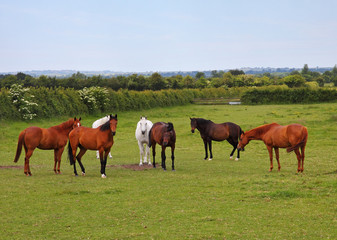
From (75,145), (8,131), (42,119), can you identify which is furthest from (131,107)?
(75,145)

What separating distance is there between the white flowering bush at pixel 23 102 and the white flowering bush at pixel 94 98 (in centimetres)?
623

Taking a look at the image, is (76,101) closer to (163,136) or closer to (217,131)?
(217,131)

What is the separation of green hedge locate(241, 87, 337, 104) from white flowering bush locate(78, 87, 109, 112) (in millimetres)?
21078

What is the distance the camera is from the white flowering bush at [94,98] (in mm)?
38281

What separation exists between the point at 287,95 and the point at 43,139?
42549 millimetres

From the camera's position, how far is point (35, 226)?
7.90m

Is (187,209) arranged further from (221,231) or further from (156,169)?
(156,169)

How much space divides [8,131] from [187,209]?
71.2 feet

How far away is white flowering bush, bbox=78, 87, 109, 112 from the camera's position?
38.3 m

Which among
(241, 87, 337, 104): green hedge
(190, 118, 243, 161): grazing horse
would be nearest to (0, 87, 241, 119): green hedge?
(241, 87, 337, 104): green hedge

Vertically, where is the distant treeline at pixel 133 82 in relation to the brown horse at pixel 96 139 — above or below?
above

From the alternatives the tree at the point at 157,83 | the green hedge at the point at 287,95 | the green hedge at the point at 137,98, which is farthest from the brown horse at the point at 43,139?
the tree at the point at 157,83

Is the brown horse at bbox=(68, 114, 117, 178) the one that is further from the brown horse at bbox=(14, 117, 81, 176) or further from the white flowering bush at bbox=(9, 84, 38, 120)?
the white flowering bush at bbox=(9, 84, 38, 120)

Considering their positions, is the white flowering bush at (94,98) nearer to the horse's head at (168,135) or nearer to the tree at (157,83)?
the horse's head at (168,135)
